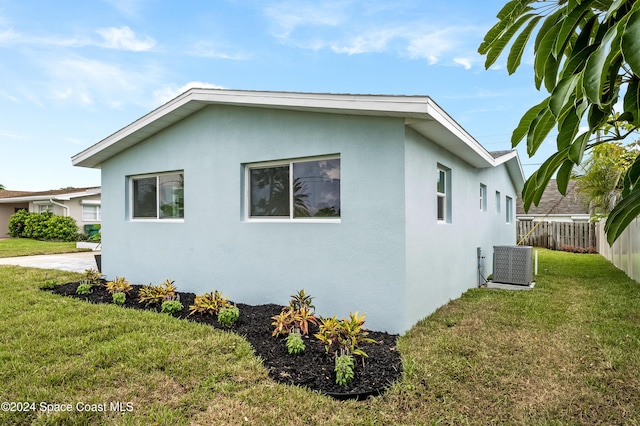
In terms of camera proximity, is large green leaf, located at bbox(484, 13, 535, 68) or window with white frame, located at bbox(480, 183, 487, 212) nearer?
large green leaf, located at bbox(484, 13, 535, 68)

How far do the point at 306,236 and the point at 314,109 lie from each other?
6.64 feet

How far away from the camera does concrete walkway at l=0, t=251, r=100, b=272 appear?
11609 millimetres

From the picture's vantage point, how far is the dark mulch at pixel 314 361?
3531mm

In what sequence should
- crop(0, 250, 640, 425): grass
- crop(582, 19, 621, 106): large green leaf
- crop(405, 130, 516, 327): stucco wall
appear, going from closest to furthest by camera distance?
crop(582, 19, 621, 106): large green leaf → crop(0, 250, 640, 425): grass → crop(405, 130, 516, 327): stucco wall

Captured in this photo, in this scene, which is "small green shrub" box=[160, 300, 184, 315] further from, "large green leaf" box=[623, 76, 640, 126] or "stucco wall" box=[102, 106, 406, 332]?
"large green leaf" box=[623, 76, 640, 126]

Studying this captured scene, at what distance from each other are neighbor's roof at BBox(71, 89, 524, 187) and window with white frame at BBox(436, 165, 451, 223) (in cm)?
46

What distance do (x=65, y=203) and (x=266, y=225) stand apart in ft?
71.8

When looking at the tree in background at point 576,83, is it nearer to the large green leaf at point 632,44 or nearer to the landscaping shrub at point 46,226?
the large green leaf at point 632,44

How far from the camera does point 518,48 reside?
182cm

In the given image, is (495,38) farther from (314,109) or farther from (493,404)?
(314,109)

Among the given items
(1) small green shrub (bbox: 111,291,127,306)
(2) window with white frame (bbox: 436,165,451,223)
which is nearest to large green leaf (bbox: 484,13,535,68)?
(2) window with white frame (bbox: 436,165,451,223)

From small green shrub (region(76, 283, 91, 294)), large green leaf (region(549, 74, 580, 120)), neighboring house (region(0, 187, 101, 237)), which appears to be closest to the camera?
large green leaf (region(549, 74, 580, 120))

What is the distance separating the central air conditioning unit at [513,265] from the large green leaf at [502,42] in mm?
7932

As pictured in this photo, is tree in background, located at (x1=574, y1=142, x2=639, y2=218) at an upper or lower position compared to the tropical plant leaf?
upper
